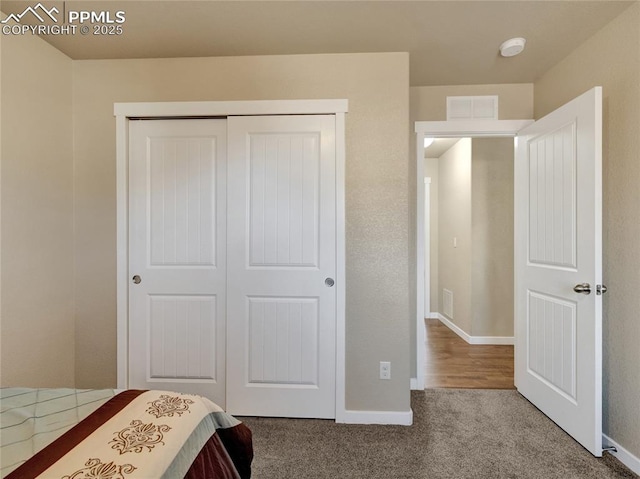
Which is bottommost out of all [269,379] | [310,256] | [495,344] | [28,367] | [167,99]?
[495,344]

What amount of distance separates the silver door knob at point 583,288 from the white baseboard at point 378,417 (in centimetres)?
124

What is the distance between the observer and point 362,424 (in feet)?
7.08

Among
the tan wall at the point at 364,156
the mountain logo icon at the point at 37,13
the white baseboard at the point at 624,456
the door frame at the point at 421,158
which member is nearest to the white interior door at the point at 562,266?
the white baseboard at the point at 624,456

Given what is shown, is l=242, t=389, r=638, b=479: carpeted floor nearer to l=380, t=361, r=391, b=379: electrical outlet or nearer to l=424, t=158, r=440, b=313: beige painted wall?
l=380, t=361, r=391, b=379: electrical outlet

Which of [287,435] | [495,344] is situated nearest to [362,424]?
[287,435]

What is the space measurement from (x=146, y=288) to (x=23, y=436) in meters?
1.53

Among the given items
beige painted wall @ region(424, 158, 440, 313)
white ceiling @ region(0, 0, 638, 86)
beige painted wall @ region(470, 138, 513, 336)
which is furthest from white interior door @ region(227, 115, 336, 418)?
beige painted wall @ region(424, 158, 440, 313)

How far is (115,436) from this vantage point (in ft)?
2.83

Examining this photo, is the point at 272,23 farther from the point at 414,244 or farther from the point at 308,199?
Result: the point at 414,244

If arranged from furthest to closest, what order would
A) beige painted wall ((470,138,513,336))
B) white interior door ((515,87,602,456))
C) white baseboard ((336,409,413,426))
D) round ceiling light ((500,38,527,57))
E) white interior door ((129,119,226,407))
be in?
beige painted wall ((470,138,513,336))
white interior door ((129,119,226,407))
white baseboard ((336,409,413,426))
round ceiling light ((500,38,527,57))
white interior door ((515,87,602,456))

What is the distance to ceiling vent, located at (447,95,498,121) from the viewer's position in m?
2.68

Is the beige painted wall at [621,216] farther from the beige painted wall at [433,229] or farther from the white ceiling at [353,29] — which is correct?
the beige painted wall at [433,229]

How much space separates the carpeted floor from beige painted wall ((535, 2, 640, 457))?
1.04 feet

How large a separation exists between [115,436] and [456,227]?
14.4 feet
